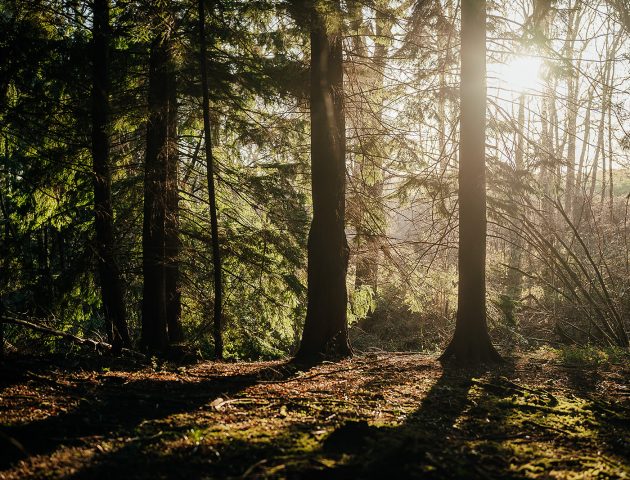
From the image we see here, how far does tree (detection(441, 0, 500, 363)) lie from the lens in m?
7.41

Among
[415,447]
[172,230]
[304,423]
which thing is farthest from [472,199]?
[172,230]

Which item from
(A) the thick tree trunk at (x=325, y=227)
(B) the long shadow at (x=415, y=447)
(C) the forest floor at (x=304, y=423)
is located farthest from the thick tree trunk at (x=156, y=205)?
(B) the long shadow at (x=415, y=447)

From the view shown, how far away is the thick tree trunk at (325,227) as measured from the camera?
7.84 m

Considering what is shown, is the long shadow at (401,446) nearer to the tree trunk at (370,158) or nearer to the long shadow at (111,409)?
the long shadow at (111,409)

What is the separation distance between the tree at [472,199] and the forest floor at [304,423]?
0.91 metres

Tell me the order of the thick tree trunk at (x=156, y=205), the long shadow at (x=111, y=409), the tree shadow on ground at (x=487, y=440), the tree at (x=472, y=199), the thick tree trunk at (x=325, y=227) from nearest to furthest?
the tree shadow on ground at (x=487, y=440), the long shadow at (x=111, y=409), the tree at (x=472, y=199), the thick tree trunk at (x=325, y=227), the thick tree trunk at (x=156, y=205)

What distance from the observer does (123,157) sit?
979 cm

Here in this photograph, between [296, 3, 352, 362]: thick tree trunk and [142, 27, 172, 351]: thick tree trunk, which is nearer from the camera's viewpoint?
[296, 3, 352, 362]: thick tree trunk

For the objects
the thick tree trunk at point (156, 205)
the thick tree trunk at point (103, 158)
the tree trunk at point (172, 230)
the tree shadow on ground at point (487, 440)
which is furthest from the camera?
the tree trunk at point (172, 230)

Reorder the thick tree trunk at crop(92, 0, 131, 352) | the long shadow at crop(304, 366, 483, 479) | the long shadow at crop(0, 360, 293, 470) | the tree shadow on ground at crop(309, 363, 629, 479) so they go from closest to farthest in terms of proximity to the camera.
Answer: the long shadow at crop(304, 366, 483, 479) < the tree shadow on ground at crop(309, 363, 629, 479) < the long shadow at crop(0, 360, 293, 470) < the thick tree trunk at crop(92, 0, 131, 352)

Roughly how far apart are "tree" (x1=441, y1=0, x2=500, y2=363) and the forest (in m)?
0.03

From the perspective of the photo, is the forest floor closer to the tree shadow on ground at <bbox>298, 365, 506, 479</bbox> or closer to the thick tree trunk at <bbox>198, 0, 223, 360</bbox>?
the tree shadow on ground at <bbox>298, 365, 506, 479</bbox>

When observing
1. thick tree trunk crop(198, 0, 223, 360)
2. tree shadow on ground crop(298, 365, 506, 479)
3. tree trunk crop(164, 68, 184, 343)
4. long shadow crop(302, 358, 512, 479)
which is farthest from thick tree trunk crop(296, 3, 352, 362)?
tree shadow on ground crop(298, 365, 506, 479)

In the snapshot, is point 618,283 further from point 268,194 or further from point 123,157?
point 123,157
